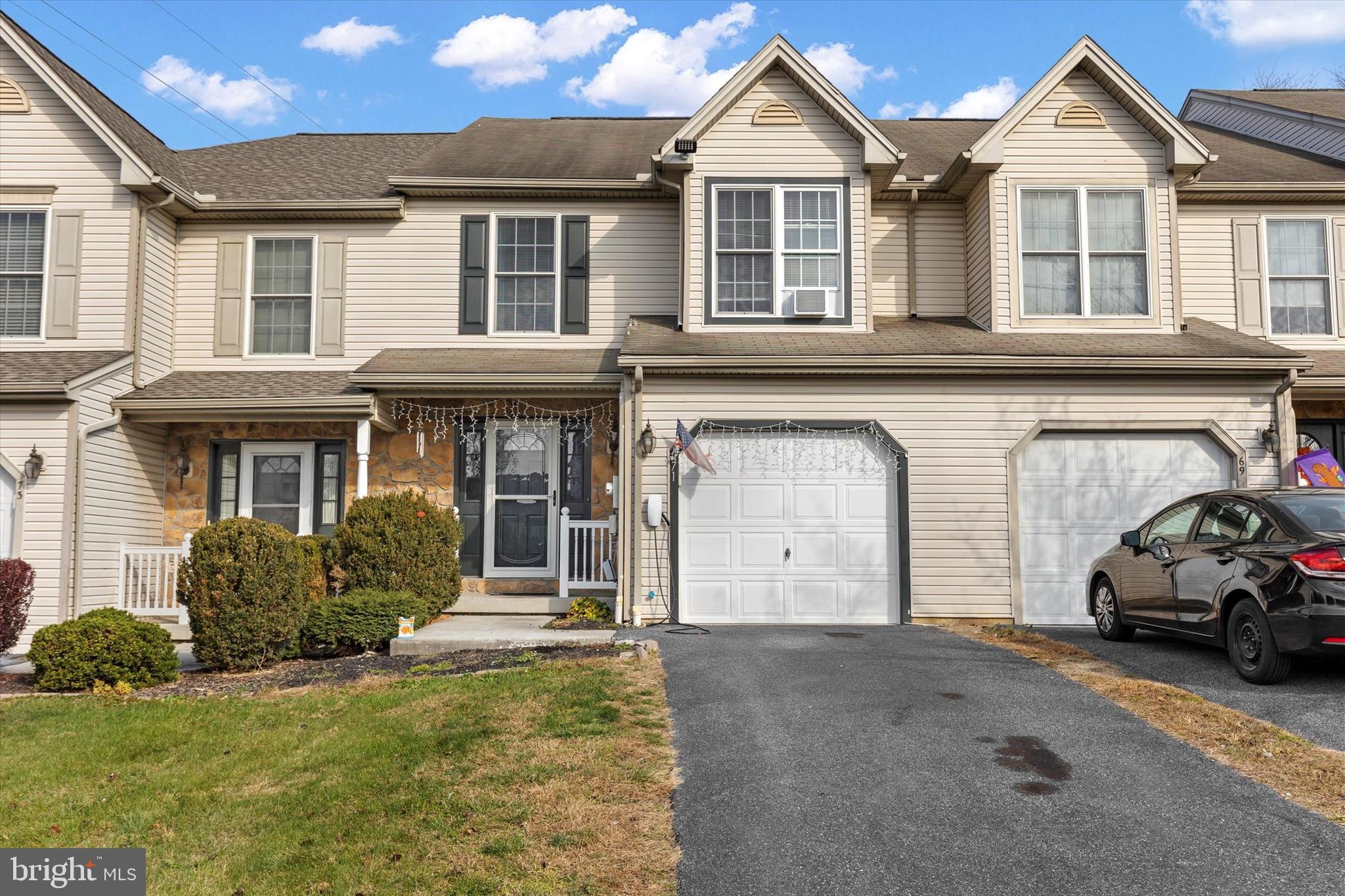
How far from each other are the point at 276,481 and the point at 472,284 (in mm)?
3898

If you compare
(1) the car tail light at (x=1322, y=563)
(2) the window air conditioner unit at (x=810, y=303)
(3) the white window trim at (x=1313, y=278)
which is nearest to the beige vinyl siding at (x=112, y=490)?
(2) the window air conditioner unit at (x=810, y=303)

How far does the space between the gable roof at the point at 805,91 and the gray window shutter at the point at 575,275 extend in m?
1.78

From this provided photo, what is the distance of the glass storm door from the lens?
13.7m

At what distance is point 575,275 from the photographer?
13.8m

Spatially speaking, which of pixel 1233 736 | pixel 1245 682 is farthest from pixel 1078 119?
pixel 1233 736

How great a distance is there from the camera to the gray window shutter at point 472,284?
45.0 ft

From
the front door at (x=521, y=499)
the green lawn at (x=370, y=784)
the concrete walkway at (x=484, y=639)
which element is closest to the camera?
the green lawn at (x=370, y=784)

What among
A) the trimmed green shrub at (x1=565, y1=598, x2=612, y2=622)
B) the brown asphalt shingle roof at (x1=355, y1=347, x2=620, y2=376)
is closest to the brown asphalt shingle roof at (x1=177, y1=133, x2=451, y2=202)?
the brown asphalt shingle roof at (x1=355, y1=347, x2=620, y2=376)

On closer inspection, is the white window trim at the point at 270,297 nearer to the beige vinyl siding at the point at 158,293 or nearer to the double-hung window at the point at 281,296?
the double-hung window at the point at 281,296

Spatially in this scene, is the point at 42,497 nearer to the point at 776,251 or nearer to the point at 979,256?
the point at 776,251

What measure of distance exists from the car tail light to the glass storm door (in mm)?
11599

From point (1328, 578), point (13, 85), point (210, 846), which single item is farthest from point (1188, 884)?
point (13, 85)

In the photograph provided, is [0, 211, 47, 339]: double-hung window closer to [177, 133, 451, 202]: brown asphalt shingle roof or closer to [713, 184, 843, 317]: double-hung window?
[177, 133, 451, 202]: brown asphalt shingle roof

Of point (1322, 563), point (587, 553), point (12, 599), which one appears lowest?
point (12, 599)
